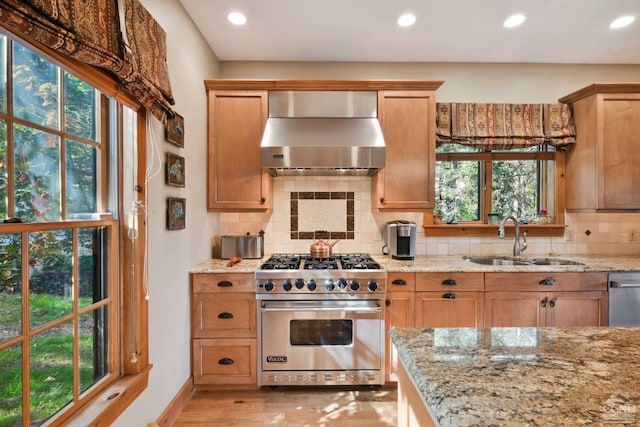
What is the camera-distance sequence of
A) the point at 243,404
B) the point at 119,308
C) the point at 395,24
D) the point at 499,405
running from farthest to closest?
the point at 395,24 → the point at 243,404 → the point at 119,308 → the point at 499,405

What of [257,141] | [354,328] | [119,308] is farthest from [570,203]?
[119,308]

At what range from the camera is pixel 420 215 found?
9.72 feet

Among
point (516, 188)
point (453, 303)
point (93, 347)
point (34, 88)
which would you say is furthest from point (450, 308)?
point (34, 88)

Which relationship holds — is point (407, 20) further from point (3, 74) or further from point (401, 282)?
point (3, 74)

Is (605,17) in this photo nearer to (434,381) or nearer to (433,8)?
(433,8)

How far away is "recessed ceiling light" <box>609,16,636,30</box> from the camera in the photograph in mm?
2287

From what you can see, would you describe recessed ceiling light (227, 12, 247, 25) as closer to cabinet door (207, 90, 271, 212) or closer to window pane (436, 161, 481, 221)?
cabinet door (207, 90, 271, 212)

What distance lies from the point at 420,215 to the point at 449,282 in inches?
32.2

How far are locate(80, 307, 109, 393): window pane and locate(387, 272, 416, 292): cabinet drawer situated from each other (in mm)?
1764

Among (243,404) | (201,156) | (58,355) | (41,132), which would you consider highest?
(201,156)

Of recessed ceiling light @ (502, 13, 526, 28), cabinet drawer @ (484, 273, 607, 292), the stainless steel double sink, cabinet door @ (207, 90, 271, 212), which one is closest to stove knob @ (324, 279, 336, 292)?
cabinet door @ (207, 90, 271, 212)

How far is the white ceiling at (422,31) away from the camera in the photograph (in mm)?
2146

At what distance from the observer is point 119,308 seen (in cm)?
158

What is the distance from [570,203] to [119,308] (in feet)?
11.9
